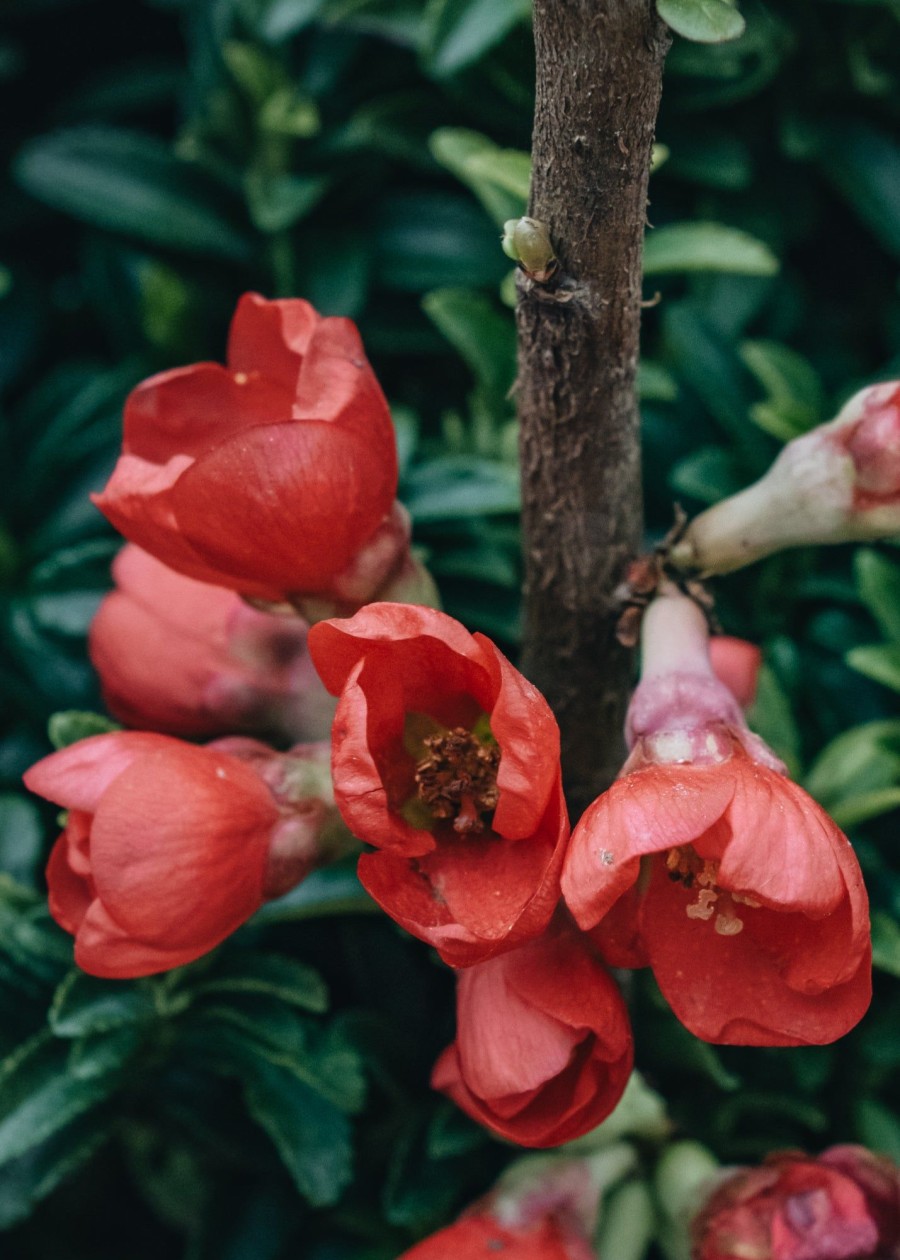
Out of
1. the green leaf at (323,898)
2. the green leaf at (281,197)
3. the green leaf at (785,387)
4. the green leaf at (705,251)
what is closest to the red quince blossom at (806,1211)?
the green leaf at (323,898)

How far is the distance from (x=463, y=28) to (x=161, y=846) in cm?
74

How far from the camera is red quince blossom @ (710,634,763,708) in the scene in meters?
0.90

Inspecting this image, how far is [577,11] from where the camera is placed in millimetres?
521

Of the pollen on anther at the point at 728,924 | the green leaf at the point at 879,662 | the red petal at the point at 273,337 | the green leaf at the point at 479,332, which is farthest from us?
the green leaf at the point at 479,332

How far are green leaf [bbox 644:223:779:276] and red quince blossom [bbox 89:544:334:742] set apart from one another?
428mm

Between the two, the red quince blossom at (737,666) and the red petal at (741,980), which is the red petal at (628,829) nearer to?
the red petal at (741,980)

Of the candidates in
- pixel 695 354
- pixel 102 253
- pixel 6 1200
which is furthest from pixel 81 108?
pixel 6 1200

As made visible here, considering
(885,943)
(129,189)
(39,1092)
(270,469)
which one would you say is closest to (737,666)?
(885,943)

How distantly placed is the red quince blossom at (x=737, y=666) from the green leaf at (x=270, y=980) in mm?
357

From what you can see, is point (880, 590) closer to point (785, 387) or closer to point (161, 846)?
point (785, 387)

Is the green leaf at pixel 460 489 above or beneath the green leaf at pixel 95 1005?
above

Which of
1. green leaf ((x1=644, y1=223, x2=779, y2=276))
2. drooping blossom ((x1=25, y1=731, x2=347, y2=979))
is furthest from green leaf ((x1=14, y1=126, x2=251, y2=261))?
drooping blossom ((x1=25, y1=731, x2=347, y2=979))

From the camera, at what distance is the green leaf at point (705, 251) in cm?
96

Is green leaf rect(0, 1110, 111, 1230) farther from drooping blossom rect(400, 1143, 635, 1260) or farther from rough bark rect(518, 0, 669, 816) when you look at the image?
rough bark rect(518, 0, 669, 816)
